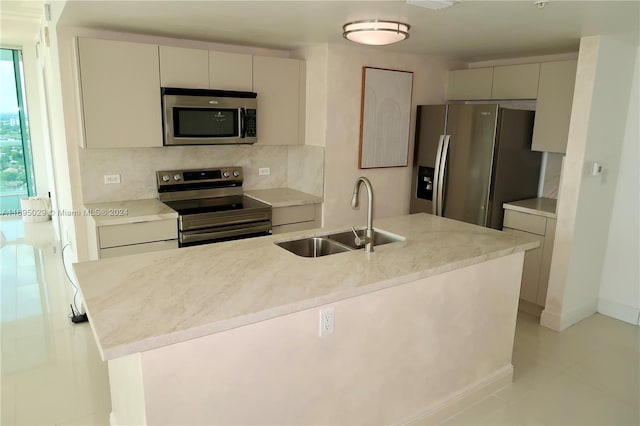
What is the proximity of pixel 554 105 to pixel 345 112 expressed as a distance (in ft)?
5.81

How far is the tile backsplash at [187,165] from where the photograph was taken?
365 cm

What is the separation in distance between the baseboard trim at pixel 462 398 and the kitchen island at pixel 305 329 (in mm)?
10

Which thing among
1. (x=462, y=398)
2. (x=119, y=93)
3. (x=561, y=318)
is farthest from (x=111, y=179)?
(x=561, y=318)

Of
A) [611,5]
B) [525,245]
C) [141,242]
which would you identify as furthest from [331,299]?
[611,5]

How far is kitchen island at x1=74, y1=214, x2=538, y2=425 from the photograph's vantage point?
62.9 inches

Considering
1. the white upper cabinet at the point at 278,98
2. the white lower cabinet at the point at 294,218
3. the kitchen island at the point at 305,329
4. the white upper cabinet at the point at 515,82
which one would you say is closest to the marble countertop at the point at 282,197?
the white lower cabinet at the point at 294,218

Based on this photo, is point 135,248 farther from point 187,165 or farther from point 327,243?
point 327,243

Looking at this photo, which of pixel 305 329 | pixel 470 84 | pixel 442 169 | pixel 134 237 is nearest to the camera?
pixel 305 329

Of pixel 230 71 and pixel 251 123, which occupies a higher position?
pixel 230 71

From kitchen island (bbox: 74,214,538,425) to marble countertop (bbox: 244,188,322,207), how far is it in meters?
1.32

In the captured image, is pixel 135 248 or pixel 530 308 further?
pixel 530 308

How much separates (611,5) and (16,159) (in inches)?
319

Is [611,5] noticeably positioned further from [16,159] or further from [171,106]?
[16,159]

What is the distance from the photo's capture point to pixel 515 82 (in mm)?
4090
